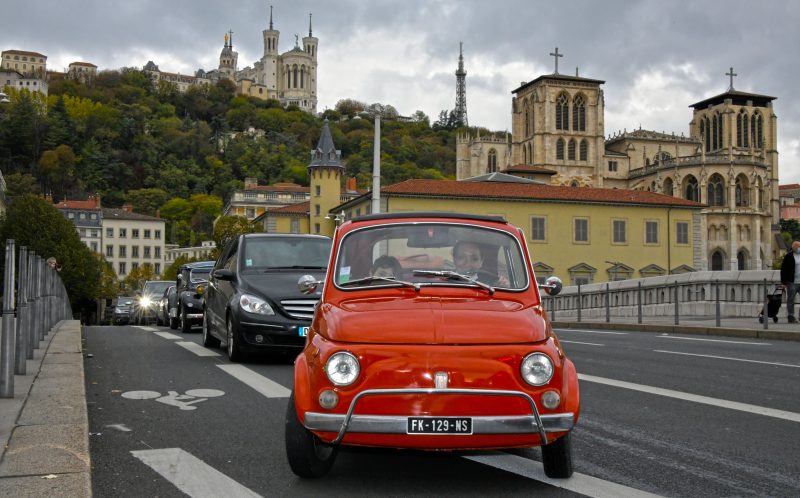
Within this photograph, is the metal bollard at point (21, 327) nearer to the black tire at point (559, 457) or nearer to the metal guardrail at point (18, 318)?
the metal guardrail at point (18, 318)

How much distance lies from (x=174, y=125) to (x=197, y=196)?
29558 mm

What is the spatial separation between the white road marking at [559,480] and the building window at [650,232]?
7421cm

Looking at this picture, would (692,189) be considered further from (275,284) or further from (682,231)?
(275,284)

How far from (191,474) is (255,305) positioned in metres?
6.15

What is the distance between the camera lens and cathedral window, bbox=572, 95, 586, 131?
128m

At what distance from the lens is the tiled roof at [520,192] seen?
73.0 m

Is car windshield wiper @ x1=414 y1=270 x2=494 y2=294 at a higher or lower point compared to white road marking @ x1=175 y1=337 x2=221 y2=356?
higher

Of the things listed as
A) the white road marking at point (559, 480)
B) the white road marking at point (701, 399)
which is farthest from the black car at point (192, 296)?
the white road marking at point (559, 480)

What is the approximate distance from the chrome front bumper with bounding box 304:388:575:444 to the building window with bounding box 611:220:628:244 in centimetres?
7380

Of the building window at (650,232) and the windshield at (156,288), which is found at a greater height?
the building window at (650,232)

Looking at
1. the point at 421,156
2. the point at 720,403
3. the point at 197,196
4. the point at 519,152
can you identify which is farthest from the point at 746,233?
the point at 720,403

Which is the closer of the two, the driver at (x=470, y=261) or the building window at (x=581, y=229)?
the driver at (x=470, y=261)

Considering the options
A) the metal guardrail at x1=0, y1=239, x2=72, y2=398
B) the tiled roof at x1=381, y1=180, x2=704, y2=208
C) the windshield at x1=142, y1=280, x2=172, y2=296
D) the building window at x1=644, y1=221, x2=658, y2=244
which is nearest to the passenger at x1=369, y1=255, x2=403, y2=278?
the metal guardrail at x1=0, y1=239, x2=72, y2=398

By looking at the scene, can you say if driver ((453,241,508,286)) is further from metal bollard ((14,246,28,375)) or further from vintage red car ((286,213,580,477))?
metal bollard ((14,246,28,375))
